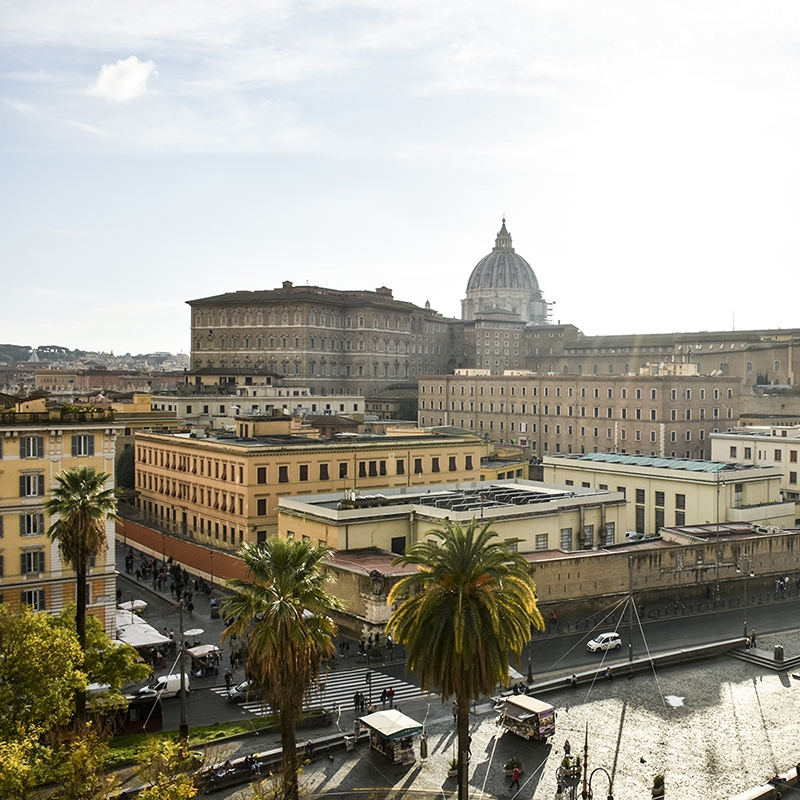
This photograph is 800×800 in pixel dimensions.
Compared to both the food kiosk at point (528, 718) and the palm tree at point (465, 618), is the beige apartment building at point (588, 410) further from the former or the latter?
the palm tree at point (465, 618)

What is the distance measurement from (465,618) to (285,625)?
4149 mm

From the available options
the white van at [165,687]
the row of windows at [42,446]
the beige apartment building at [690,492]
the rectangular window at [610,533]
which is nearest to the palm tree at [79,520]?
the white van at [165,687]

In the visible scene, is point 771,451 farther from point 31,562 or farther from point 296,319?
point 296,319

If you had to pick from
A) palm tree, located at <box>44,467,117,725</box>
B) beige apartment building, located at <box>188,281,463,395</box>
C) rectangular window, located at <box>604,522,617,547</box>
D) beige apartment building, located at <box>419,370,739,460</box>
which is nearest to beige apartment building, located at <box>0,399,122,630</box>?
palm tree, located at <box>44,467,117,725</box>

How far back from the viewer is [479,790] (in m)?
24.7

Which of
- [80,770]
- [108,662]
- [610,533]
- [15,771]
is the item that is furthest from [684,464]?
[15,771]

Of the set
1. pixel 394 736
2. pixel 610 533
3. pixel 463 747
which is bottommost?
pixel 394 736

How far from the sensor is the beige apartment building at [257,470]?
53594 millimetres

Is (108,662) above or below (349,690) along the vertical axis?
above

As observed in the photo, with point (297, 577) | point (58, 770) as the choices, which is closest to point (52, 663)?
point (58, 770)

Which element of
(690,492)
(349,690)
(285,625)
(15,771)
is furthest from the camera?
(690,492)

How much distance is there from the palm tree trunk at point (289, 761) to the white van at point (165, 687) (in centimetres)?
1073

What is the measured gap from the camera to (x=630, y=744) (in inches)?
1096

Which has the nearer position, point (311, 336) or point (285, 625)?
point (285, 625)
